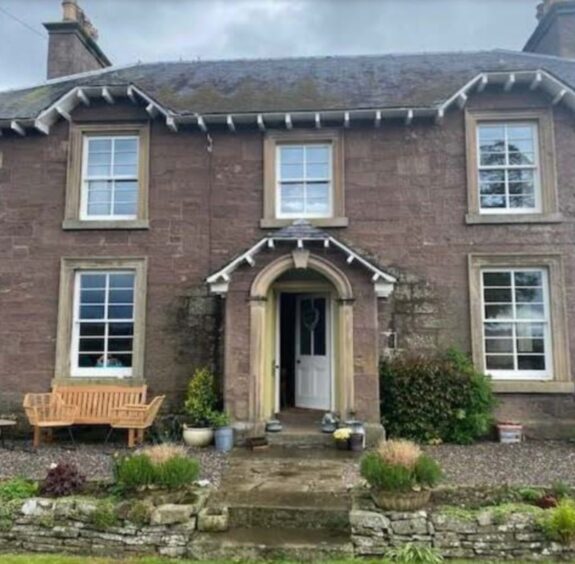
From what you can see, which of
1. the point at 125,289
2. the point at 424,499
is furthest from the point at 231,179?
the point at 424,499

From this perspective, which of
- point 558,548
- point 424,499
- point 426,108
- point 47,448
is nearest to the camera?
point 558,548

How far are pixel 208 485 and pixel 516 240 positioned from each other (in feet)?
26.2

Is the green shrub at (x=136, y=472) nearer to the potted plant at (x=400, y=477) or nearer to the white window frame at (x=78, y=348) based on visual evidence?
the potted plant at (x=400, y=477)

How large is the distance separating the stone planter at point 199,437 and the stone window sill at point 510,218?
266 inches

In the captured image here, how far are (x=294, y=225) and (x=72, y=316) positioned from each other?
16.9 ft

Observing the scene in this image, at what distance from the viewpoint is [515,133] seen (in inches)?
473

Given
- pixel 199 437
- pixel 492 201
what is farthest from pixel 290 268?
pixel 492 201

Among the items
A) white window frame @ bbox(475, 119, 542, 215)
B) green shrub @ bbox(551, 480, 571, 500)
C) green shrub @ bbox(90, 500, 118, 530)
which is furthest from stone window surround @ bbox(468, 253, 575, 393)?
green shrub @ bbox(90, 500, 118, 530)

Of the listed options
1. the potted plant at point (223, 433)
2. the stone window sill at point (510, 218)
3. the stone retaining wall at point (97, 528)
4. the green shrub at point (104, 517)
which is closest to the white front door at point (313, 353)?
the potted plant at point (223, 433)

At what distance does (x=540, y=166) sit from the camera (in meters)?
11.8

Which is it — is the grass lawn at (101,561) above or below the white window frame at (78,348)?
below

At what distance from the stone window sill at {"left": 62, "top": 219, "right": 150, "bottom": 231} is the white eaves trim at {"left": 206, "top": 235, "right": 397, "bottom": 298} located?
2.46m

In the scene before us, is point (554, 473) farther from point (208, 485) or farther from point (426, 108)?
point (426, 108)

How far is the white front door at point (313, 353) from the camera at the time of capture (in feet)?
39.2
